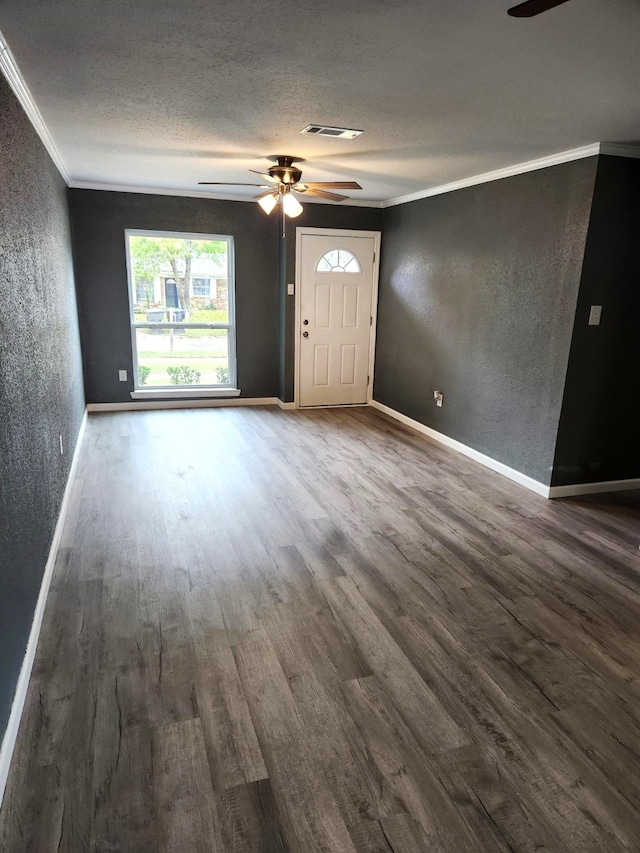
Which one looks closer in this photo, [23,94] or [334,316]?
[23,94]

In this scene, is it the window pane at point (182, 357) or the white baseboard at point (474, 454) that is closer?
the white baseboard at point (474, 454)

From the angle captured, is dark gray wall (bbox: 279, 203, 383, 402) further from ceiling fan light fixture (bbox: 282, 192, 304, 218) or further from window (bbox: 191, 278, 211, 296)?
ceiling fan light fixture (bbox: 282, 192, 304, 218)

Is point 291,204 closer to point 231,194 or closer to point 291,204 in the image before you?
point 291,204

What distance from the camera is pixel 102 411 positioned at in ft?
19.5

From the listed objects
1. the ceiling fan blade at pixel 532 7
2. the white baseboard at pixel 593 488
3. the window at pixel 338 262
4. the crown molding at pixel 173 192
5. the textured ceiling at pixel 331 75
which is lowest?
the white baseboard at pixel 593 488

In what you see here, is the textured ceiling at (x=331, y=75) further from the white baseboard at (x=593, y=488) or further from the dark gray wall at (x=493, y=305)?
the white baseboard at (x=593, y=488)

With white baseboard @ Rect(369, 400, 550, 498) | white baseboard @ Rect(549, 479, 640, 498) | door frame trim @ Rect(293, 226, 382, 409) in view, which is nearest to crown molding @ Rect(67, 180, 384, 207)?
door frame trim @ Rect(293, 226, 382, 409)

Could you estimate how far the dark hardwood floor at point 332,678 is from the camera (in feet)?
4.97

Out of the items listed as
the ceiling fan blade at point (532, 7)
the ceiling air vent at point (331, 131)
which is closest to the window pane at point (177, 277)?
the ceiling air vent at point (331, 131)

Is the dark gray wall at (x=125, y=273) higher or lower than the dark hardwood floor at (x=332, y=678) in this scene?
higher

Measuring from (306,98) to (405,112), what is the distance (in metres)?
0.53

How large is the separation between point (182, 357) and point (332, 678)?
15.9ft

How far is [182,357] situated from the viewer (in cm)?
624

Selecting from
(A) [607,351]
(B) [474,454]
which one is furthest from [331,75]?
(B) [474,454]
